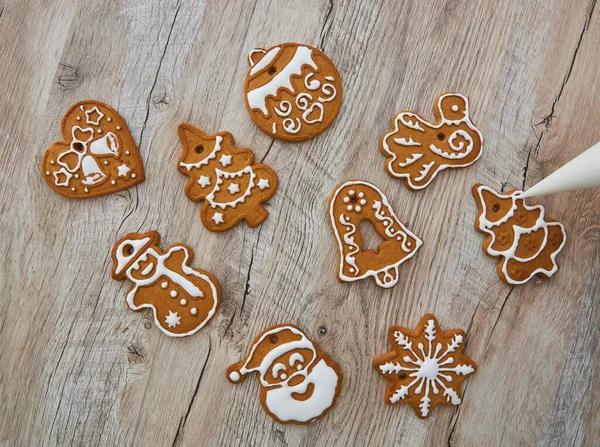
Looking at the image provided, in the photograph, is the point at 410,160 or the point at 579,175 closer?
the point at 579,175

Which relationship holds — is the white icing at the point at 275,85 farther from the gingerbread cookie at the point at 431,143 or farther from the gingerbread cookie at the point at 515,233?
the gingerbread cookie at the point at 515,233

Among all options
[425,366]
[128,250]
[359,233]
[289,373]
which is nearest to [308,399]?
[289,373]

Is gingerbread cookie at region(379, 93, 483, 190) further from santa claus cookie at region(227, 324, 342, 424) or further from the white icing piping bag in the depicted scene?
santa claus cookie at region(227, 324, 342, 424)

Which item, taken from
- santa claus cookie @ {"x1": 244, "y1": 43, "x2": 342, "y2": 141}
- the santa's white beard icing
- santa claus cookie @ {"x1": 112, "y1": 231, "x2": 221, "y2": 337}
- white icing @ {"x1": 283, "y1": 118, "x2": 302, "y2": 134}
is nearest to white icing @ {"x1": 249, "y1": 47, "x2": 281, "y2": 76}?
santa claus cookie @ {"x1": 244, "y1": 43, "x2": 342, "y2": 141}

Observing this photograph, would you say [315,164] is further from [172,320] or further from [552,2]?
[552,2]

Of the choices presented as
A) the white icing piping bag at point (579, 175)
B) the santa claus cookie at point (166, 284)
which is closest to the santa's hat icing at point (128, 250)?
the santa claus cookie at point (166, 284)

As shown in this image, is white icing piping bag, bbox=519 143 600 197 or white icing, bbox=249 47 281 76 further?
white icing, bbox=249 47 281 76

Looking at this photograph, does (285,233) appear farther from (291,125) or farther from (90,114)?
(90,114)
